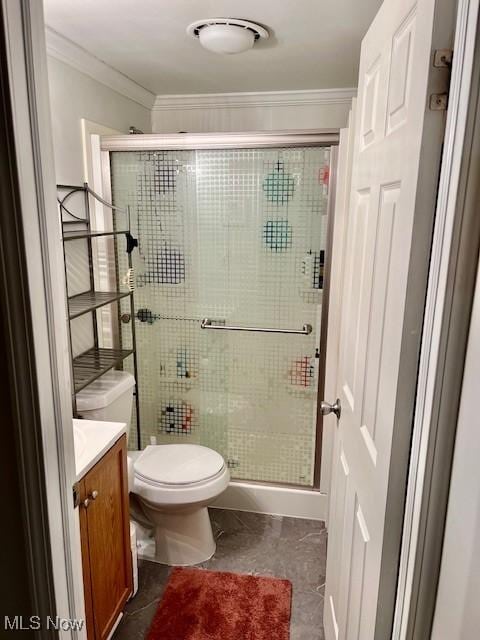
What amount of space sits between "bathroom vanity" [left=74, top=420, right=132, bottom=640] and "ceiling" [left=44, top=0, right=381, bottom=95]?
150 cm

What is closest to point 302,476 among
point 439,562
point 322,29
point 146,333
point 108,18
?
point 146,333

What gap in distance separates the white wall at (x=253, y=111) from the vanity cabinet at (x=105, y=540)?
204 cm

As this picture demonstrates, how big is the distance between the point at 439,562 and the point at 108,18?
1.96 metres

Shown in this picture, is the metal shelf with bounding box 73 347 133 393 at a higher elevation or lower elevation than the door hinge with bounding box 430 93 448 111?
lower

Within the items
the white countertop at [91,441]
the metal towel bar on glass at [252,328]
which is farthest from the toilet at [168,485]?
the metal towel bar on glass at [252,328]

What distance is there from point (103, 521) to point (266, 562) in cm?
94

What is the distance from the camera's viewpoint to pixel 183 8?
157 cm

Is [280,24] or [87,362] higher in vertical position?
[280,24]

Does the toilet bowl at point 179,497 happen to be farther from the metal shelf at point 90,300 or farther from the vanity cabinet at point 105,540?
the metal shelf at point 90,300

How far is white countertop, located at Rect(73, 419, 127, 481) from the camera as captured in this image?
1.36 metres

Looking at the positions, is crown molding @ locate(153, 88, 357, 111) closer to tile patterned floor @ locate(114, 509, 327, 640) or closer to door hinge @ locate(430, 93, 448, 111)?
door hinge @ locate(430, 93, 448, 111)

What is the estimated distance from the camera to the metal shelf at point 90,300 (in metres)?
1.94

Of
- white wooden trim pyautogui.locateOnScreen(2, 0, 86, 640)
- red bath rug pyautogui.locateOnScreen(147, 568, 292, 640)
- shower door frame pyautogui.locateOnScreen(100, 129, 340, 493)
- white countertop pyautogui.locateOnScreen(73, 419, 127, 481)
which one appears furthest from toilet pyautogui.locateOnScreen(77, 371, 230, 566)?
white wooden trim pyautogui.locateOnScreen(2, 0, 86, 640)

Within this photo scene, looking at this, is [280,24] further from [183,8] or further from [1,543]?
[1,543]
